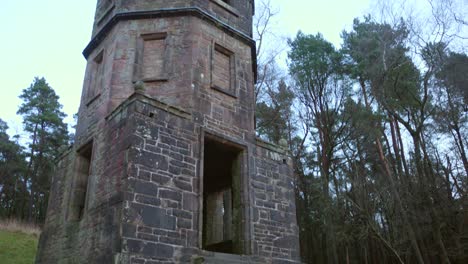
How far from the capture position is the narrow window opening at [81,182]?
8570 millimetres

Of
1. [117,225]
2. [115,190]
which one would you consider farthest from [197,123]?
[117,225]

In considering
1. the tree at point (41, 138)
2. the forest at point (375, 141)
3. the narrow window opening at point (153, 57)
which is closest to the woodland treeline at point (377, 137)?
the forest at point (375, 141)

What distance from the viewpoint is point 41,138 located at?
30766 millimetres

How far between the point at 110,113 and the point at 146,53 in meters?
1.94

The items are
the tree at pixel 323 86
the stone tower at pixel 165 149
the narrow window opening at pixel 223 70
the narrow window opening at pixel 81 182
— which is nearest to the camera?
the stone tower at pixel 165 149

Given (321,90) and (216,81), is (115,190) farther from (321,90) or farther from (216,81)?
(321,90)

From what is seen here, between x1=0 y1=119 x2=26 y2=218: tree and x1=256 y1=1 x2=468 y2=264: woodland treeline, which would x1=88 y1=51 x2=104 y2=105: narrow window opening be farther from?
x1=0 y1=119 x2=26 y2=218: tree

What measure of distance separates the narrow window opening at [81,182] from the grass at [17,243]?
8.14m

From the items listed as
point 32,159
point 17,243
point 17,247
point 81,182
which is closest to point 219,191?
point 81,182

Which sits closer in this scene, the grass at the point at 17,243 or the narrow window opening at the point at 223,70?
the narrow window opening at the point at 223,70

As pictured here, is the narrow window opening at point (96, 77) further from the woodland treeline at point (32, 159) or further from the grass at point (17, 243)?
the woodland treeline at point (32, 159)

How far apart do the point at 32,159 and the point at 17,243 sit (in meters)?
15.7

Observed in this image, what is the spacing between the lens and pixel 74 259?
744 centimetres

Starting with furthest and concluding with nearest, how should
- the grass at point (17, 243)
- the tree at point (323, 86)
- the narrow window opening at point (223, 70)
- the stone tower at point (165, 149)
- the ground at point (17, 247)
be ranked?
the tree at point (323, 86) < the grass at point (17, 243) < the ground at point (17, 247) < the narrow window opening at point (223, 70) < the stone tower at point (165, 149)
